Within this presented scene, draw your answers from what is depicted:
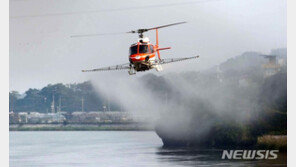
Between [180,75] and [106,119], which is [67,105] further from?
[180,75]

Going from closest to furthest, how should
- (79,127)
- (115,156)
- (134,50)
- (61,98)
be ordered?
1. (134,50)
2. (115,156)
3. (61,98)
4. (79,127)

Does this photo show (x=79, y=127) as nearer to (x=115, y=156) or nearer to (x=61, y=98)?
(x=61, y=98)

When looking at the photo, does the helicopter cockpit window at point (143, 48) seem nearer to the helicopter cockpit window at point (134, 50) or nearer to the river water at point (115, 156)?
the helicopter cockpit window at point (134, 50)

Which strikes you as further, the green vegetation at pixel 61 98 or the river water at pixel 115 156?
the green vegetation at pixel 61 98

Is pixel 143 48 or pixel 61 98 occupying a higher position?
pixel 143 48

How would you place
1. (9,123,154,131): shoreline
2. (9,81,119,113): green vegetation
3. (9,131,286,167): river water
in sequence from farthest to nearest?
(9,81,119,113): green vegetation
(9,123,154,131): shoreline
(9,131,286,167): river water

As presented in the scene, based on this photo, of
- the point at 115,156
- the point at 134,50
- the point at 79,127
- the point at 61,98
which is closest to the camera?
the point at 134,50

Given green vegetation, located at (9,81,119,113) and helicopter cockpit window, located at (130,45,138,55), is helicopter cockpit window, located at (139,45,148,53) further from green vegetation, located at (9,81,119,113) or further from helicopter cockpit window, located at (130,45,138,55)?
green vegetation, located at (9,81,119,113)

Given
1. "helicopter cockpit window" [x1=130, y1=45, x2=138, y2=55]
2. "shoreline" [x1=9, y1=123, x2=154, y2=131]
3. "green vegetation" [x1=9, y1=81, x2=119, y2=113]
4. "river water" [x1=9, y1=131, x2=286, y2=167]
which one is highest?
"helicopter cockpit window" [x1=130, y1=45, x2=138, y2=55]

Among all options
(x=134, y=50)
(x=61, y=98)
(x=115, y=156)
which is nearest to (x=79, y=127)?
(x=61, y=98)

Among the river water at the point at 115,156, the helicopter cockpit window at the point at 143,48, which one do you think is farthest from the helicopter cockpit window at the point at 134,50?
the river water at the point at 115,156

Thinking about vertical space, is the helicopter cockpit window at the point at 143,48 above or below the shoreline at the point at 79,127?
above

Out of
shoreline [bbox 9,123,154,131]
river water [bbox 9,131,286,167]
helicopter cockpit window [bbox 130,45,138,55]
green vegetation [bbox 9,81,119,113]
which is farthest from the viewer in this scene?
green vegetation [bbox 9,81,119,113]

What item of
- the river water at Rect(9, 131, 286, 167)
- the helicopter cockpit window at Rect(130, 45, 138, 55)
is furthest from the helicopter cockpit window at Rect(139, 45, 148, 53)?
the river water at Rect(9, 131, 286, 167)
